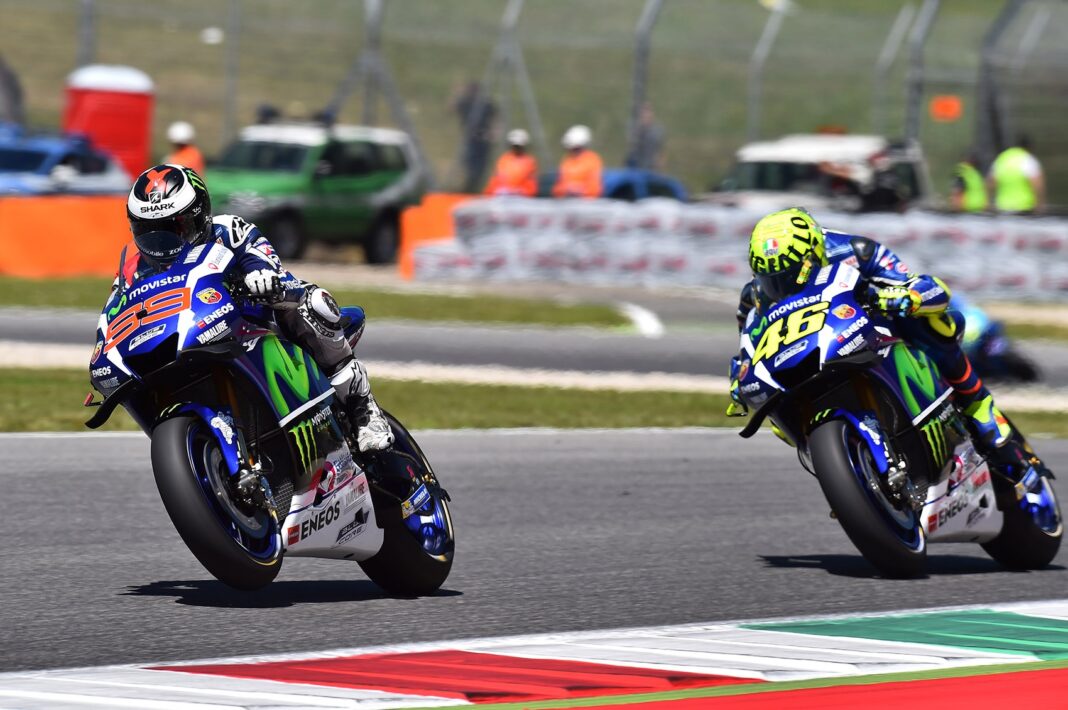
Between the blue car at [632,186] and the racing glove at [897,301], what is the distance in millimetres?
17176

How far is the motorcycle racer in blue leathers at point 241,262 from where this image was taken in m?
6.01

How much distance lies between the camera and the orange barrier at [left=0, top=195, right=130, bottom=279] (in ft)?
67.0

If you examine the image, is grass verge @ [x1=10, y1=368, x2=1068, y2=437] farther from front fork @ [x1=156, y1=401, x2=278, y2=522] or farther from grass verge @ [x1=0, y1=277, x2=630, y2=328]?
front fork @ [x1=156, y1=401, x2=278, y2=522]

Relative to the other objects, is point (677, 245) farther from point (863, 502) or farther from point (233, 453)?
point (233, 453)

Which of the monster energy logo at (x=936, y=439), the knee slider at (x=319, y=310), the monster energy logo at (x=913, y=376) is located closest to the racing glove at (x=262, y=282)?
the knee slider at (x=319, y=310)

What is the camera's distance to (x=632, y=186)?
976 inches

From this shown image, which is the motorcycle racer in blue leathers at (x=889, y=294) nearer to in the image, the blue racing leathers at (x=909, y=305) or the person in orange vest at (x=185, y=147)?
the blue racing leathers at (x=909, y=305)

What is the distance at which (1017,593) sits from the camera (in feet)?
23.9

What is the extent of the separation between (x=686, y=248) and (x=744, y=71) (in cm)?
714

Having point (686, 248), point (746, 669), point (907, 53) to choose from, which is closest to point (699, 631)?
point (746, 669)

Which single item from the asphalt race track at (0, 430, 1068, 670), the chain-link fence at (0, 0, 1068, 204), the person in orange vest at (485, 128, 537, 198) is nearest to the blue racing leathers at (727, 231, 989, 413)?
the asphalt race track at (0, 430, 1068, 670)

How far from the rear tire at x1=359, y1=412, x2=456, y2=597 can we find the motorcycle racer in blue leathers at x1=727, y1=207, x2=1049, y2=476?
1306mm

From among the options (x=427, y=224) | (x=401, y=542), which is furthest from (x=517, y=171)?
(x=401, y=542)

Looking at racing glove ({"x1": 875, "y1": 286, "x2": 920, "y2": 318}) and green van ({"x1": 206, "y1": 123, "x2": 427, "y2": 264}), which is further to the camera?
green van ({"x1": 206, "y1": 123, "x2": 427, "y2": 264})
